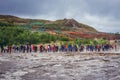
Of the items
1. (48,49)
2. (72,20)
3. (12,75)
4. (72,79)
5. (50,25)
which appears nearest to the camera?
(72,79)

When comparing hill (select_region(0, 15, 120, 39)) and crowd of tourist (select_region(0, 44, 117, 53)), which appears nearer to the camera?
crowd of tourist (select_region(0, 44, 117, 53))

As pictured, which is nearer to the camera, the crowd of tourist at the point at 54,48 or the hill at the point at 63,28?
the crowd of tourist at the point at 54,48

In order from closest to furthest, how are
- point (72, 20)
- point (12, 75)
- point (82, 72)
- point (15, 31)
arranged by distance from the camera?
point (12, 75), point (82, 72), point (15, 31), point (72, 20)

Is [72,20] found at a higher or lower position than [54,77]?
higher

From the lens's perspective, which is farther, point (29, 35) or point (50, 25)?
point (50, 25)

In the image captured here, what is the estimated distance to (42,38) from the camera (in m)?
69.4

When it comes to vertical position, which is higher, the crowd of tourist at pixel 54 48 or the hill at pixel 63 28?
the hill at pixel 63 28

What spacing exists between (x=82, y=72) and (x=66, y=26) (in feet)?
240

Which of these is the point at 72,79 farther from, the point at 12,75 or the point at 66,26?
the point at 66,26

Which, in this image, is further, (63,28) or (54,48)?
(63,28)

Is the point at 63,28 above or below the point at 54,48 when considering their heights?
above

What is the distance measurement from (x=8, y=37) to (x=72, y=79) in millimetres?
41086

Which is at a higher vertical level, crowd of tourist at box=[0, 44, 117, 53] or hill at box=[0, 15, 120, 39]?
hill at box=[0, 15, 120, 39]

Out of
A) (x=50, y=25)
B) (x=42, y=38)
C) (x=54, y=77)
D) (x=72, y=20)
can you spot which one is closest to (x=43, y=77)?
(x=54, y=77)
